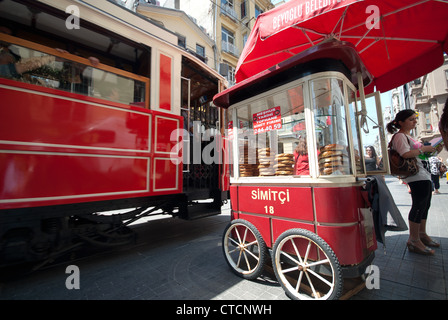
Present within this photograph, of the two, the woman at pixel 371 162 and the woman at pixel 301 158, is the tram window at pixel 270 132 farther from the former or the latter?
the woman at pixel 371 162

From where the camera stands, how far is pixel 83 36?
11.3 feet

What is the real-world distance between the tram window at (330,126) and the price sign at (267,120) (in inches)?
17.2

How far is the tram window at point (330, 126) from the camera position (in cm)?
194

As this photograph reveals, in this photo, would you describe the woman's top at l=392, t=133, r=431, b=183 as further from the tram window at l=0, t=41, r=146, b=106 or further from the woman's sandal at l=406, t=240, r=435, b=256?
the tram window at l=0, t=41, r=146, b=106

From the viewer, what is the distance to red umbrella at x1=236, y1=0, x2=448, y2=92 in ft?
6.59

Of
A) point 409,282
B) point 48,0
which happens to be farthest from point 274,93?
point 48,0

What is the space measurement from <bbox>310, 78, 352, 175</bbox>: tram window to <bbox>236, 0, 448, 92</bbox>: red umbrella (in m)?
0.65

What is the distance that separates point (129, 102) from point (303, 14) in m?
2.58

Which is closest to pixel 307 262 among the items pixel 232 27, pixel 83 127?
pixel 83 127

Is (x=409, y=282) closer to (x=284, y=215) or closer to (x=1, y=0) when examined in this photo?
(x=284, y=215)

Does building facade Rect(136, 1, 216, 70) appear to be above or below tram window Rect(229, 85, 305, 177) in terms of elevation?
above

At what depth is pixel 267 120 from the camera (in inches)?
96.3

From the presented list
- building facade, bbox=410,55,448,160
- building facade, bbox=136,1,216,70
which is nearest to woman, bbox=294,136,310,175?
building facade, bbox=136,1,216,70
